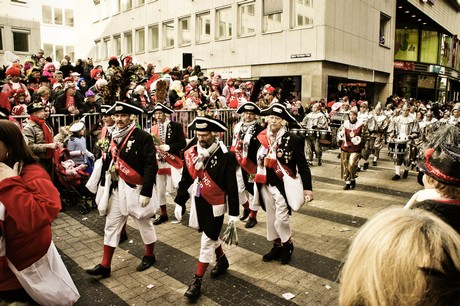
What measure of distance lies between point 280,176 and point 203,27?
78.9 feet

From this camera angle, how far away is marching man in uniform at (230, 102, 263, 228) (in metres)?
7.10

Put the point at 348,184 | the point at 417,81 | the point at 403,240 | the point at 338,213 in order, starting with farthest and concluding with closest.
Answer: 1. the point at 417,81
2. the point at 348,184
3. the point at 338,213
4. the point at 403,240

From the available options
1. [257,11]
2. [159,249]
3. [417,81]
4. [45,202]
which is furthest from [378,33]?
[45,202]

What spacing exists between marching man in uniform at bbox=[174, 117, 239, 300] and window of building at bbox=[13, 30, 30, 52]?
32691 mm

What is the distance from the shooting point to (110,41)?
1421 inches

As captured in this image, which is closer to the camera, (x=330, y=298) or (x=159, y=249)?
(x=330, y=298)

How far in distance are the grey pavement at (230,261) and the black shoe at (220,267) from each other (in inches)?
3.4

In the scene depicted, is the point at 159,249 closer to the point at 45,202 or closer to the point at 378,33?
the point at 45,202

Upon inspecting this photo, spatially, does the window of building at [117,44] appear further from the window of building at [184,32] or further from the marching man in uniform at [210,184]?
the marching man in uniform at [210,184]

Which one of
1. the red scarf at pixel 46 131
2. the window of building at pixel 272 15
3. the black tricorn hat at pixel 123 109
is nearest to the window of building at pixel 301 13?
the window of building at pixel 272 15

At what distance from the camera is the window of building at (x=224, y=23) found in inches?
1012

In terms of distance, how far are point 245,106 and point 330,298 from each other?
390cm

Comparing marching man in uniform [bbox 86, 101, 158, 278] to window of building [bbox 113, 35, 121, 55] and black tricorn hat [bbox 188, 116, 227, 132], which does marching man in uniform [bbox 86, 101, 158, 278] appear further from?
window of building [bbox 113, 35, 121, 55]

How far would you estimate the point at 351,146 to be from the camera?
412 inches
